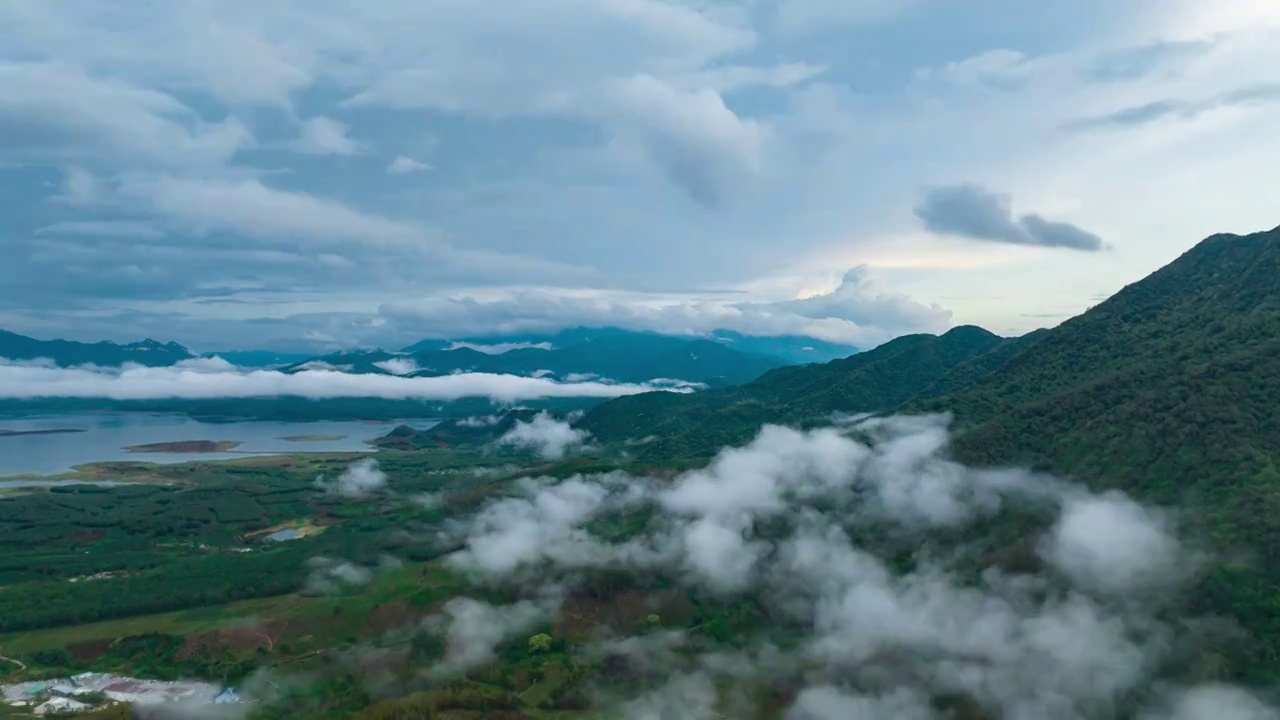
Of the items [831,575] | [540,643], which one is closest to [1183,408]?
[831,575]

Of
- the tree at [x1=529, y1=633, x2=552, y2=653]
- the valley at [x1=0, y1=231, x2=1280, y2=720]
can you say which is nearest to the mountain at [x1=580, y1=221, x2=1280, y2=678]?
the valley at [x1=0, y1=231, x2=1280, y2=720]

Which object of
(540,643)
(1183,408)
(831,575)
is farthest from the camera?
(831,575)

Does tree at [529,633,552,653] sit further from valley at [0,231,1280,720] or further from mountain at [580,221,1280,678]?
mountain at [580,221,1280,678]

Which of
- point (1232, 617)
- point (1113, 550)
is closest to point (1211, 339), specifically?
point (1113, 550)

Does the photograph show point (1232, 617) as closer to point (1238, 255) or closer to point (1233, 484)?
point (1233, 484)

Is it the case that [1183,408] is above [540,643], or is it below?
above

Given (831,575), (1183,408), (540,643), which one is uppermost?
(1183,408)

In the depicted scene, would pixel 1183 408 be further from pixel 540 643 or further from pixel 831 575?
pixel 540 643

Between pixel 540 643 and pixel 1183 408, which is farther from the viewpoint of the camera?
pixel 1183 408

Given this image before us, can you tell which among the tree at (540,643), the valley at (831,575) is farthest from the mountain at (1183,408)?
the tree at (540,643)
